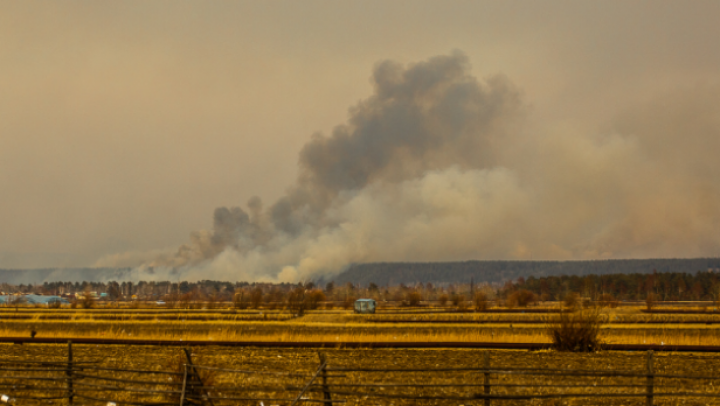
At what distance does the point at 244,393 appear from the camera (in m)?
21.3

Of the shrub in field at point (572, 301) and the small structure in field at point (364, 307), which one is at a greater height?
the shrub in field at point (572, 301)

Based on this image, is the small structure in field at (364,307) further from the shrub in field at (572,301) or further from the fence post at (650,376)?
the fence post at (650,376)

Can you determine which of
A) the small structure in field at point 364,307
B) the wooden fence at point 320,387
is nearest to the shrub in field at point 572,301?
the wooden fence at point 320,387

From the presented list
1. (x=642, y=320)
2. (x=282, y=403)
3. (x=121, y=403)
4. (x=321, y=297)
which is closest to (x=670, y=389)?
(x=282, y=403)

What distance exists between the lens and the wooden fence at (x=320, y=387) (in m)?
18.2

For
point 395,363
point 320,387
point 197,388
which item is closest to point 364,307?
point 395,363

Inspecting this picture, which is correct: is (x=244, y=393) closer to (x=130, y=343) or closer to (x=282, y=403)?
(x=282, y=403)

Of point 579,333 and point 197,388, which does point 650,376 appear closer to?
point 197,388

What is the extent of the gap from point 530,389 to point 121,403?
1411cm

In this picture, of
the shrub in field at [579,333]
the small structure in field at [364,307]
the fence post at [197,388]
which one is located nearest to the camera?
the fence post at [197,388]

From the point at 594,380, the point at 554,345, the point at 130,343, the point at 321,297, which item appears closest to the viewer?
the point at 594,380

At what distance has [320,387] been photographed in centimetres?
1947

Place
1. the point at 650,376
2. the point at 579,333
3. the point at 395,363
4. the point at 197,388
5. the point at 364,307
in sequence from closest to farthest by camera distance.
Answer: the point at 197,388 → the point at 650,376 → the point at 395,363 → the point at 579,333 → the point at 364,307

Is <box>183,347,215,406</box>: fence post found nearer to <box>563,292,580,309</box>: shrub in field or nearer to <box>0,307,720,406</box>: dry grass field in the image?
<box>0,307,720,406</box>: dry grass field
